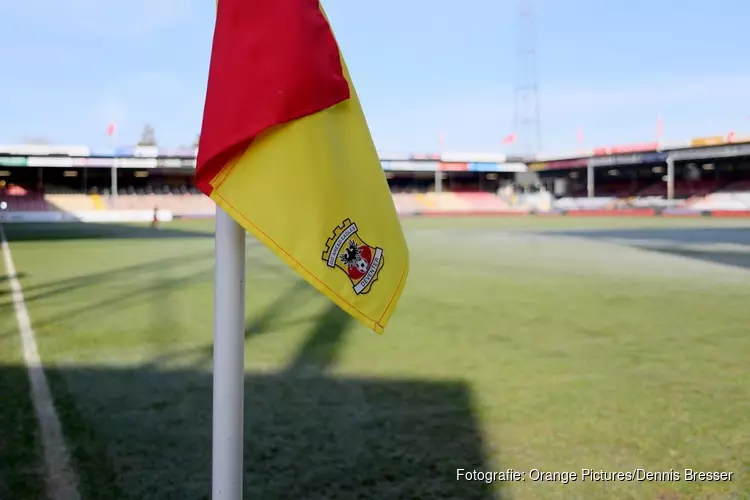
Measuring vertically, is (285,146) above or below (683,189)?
below

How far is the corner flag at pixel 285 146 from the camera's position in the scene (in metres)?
1.55

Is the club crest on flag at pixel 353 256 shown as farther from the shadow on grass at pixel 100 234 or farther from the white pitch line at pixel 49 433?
the shadow on grass at pixel 100 234

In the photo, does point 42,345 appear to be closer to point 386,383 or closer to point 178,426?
point 178,426

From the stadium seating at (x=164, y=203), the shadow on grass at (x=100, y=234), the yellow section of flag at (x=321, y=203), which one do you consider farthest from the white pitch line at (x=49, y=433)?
the stadium seating at (x=164, y=203)

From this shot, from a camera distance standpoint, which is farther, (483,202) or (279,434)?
(483,202)

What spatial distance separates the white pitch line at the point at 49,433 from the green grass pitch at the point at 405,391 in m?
0.05

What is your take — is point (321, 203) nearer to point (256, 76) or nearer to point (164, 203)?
point (256, 76)

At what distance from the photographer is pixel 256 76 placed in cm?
157

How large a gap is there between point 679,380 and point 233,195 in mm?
4099

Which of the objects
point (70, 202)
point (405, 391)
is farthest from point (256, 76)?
point (70, 202)

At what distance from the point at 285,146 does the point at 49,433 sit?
2.87 m

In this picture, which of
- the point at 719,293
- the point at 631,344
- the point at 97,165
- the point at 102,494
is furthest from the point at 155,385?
the point at 97,165

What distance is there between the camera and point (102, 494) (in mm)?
2895

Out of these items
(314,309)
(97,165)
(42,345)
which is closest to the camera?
(42,345)
